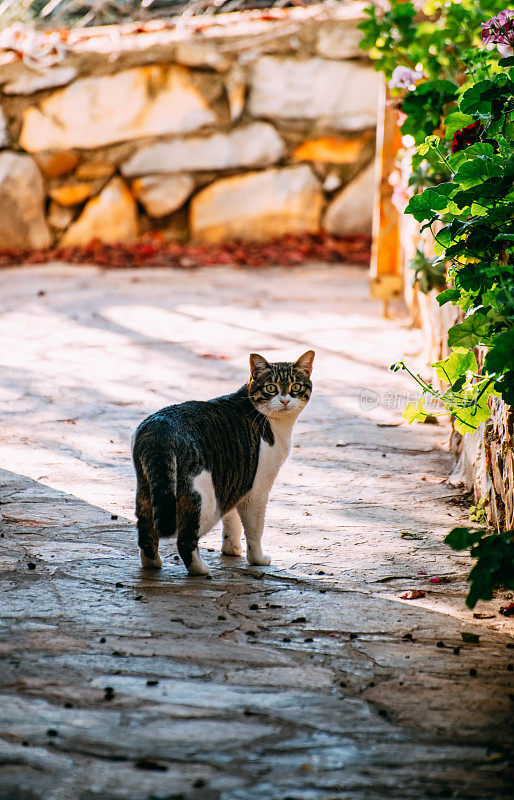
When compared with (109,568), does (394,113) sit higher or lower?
higher

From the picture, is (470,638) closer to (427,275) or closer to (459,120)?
(459,120)

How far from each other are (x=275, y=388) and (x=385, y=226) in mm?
3649

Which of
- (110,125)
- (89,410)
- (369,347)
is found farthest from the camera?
(110,125)

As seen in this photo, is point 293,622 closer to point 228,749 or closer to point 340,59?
point 228,749

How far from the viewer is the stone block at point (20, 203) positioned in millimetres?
8438

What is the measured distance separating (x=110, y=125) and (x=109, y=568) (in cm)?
640

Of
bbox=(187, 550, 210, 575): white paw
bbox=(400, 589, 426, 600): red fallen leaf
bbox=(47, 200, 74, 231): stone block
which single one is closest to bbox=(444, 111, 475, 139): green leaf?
bbox=(400, 589, 426, 600): red fallen leaf

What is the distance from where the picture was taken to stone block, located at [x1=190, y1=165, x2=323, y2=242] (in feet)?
28.3

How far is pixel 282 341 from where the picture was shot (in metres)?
5.82

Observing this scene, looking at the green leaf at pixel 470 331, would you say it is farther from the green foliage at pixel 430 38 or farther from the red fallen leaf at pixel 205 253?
the red fallen leaf at pixel 205 253

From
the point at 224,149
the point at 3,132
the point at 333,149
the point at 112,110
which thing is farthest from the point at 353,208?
the point at 3,132

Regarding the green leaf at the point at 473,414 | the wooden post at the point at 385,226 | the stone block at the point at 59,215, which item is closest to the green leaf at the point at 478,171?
the green leaf at the point at 473,414

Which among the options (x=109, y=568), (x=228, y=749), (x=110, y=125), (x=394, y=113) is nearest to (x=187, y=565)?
(x=109, y=568)

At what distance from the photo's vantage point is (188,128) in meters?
8.56
